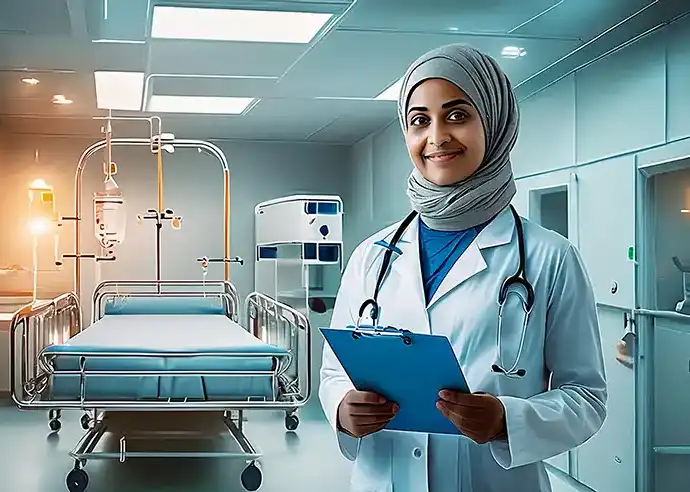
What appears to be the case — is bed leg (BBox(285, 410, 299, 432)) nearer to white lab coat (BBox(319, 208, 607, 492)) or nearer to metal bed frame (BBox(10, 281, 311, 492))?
metal bed frame (BBox(10, 281, 311, 492))

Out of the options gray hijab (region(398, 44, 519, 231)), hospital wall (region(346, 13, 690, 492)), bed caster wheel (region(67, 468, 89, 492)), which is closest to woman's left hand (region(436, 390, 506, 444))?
gray hijab (region(398, 44, 519, 231))

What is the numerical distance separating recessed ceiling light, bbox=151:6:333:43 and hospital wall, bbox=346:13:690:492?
120 centimetres

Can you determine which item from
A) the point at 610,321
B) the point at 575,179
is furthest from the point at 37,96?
the point at 610,321

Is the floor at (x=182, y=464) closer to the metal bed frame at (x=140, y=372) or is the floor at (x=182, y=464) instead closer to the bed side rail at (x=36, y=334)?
the metal bed frame at (x=140, y=372)

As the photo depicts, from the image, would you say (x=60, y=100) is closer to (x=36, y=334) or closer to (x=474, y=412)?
(x=36, y=334)

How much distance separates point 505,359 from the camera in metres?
1.15

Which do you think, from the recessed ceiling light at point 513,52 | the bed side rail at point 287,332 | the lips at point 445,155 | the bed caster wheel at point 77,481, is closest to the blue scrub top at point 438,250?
the lips at point 445,155

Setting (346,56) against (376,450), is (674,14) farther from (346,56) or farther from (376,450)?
(376,450)

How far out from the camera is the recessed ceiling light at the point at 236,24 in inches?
129

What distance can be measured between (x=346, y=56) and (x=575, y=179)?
1205 mm

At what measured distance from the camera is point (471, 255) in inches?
48.3

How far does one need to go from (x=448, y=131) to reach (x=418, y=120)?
59 millimetres

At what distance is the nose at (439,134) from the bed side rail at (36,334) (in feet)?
8.35

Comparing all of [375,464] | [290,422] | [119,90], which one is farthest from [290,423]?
[375,464]
